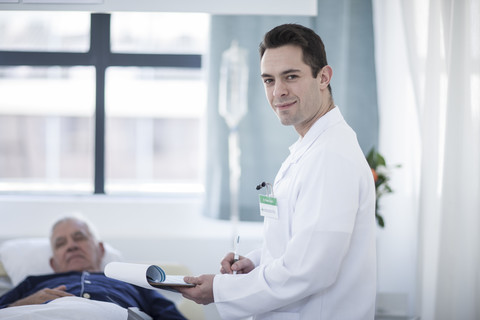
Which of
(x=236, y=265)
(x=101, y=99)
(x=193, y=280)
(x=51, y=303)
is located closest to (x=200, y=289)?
A: (x=193, y=280)

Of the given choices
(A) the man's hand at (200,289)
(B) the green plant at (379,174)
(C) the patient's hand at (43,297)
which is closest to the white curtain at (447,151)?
(B) the green plant at (379,174)

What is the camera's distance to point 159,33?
167 inches

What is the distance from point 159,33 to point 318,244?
10.9 feet

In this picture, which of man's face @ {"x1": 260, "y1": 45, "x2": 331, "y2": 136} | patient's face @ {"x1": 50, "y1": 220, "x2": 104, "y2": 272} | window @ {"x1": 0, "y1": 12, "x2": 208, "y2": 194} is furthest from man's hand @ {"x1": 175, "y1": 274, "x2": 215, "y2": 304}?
patient's face @ {"x1": 50, "y1": 220, "x2": 104, "y2": 272}

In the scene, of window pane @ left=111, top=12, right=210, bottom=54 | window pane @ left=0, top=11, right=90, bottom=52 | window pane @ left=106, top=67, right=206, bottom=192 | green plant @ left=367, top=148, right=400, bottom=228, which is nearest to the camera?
green plant @ left=367, top=148, right=400, bottom=228

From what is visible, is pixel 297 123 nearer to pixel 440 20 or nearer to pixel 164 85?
pixel 440 20

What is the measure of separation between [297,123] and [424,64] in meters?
1.06

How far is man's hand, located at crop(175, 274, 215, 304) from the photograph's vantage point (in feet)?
4.90

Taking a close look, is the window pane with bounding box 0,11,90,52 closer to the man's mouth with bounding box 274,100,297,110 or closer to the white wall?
the white wall

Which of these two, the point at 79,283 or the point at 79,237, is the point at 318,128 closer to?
the point at 79,283

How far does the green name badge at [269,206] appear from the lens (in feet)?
4.97

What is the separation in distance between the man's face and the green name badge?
0.25 m

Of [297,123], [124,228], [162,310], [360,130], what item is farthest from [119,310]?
[360,130]

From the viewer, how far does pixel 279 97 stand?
1542mm
